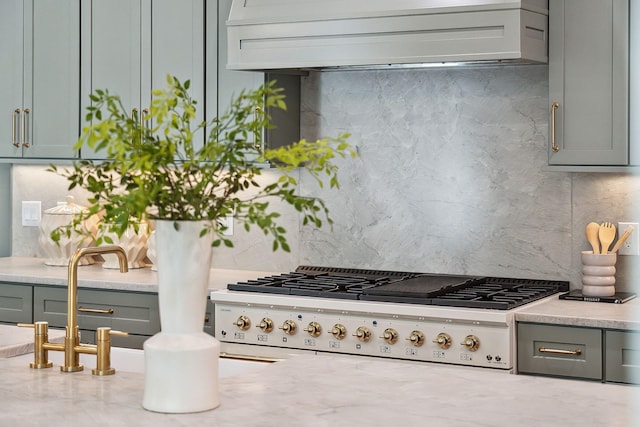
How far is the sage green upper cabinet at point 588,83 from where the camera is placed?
3.62 meters

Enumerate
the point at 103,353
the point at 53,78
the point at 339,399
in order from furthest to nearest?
the point at 53,78, the point at 103,353, the point at 339,399

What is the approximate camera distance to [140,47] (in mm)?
4547

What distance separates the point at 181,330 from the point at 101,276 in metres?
2.59

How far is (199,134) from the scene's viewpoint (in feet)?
14.4

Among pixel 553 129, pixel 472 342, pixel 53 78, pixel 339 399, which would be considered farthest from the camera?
pixel 53 78

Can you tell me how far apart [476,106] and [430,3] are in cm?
63

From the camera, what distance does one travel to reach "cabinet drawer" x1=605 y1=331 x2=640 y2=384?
10.9ft

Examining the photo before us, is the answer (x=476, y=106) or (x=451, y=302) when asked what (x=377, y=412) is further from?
(x=476, y=106)

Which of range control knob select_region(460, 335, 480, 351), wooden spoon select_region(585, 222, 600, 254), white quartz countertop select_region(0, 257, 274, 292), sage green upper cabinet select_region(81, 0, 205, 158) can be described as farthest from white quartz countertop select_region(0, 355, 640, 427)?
A: sage green upper cabinet select_region(81, 0, 205, 158)

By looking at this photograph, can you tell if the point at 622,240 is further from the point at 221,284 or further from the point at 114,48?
the point at 114,48

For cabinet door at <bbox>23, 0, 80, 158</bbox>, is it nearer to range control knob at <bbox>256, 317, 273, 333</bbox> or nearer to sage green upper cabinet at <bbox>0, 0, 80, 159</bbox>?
sage green upper cabinet at <bbox>0, 0, 80, 159</bbox>

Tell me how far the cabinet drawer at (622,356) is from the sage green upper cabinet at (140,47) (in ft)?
6.71

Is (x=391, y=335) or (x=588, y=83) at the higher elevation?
(x=588, y=83)

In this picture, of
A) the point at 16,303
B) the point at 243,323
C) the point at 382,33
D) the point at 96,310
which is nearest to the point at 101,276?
the point at 96,310
